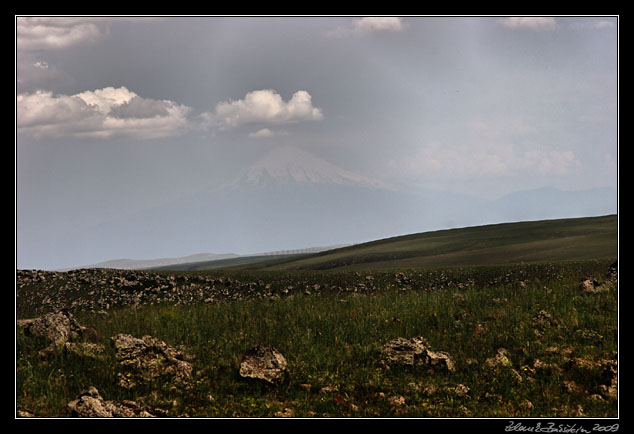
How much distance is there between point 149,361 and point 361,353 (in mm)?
4587

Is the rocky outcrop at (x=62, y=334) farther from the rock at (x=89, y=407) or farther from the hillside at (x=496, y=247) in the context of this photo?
the hillside at (x=496, y=247)

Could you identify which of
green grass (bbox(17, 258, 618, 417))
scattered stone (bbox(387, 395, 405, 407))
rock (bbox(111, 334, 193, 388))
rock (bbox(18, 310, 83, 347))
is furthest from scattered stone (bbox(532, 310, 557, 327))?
rock (bbox(18, 310, 83, 347))

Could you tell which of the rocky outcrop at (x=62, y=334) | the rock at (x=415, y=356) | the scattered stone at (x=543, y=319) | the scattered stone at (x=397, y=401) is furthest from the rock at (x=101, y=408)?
the scattered stone at (x=543, y=319)

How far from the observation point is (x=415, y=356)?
495 inches

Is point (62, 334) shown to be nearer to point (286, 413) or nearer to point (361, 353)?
point (286, 413)

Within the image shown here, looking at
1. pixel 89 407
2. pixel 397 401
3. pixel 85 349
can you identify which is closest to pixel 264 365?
pixel 397 401

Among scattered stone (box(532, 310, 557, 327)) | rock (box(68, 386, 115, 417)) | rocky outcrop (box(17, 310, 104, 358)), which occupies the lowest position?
rock (box(68, 386, 115, 417))

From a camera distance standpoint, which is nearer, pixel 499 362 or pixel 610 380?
pixel 610 380

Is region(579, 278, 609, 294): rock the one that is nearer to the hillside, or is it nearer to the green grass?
the green grass

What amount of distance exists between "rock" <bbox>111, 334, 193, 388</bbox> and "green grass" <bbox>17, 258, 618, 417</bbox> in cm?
27

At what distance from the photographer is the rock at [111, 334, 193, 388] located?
1144cm

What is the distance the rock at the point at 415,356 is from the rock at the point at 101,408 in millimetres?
Answer: 5039

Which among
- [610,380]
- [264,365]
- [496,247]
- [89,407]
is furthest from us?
[496,247]

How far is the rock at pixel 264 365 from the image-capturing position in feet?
37.4
